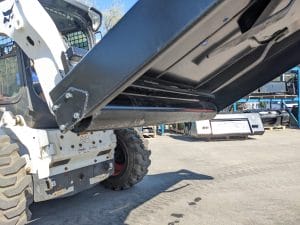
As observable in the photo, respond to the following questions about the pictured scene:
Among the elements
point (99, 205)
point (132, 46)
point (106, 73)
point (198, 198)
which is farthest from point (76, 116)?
point (198, 198)

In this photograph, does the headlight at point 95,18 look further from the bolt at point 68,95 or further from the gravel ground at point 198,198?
the bolt at point 68,95

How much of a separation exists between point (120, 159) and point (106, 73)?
343 cm

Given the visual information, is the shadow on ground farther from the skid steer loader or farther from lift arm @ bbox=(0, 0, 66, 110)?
lift arm @ bbox=(0, 0, 66, 110)

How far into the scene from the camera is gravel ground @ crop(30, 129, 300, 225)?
4.31 metres

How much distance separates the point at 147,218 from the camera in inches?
170

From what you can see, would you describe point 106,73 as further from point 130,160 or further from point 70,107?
point 130,160

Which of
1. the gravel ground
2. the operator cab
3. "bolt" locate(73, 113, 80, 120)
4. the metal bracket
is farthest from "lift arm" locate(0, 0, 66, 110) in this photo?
the gravel ground


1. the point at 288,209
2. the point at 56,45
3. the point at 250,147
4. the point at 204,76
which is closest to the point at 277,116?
the point at 250,147

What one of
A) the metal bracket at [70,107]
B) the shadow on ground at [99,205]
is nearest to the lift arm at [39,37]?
the metal bracket at [70,107]

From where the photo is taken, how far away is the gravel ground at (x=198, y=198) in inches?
170

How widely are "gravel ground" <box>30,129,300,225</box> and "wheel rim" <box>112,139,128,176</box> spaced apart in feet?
1.03

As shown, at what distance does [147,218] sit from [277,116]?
12012 millimetres

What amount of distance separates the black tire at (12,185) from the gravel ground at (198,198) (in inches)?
38.4

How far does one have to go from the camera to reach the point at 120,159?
5668 mm
